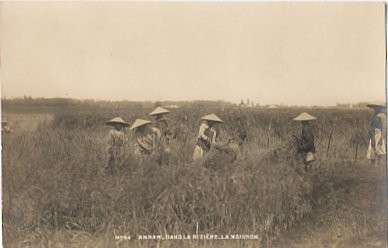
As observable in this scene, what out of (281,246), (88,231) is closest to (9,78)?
(88,231)

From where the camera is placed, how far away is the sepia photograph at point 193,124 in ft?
5.69

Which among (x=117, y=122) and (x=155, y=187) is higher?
(x=117, y=122)

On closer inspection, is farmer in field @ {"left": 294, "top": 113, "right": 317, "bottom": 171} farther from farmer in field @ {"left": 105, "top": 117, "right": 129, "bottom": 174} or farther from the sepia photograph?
farmer in field @ {"left": 105, "top": 117, "right": 129, "bottom": 174}

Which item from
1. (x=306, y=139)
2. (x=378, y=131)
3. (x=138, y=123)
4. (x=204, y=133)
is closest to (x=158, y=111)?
(x=138, y=123)

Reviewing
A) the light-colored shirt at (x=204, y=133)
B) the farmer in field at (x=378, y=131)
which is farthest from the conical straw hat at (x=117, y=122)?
the farmer in field at (x=378, y=131)

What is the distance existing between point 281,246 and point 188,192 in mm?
433

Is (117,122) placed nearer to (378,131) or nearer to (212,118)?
(212,118)

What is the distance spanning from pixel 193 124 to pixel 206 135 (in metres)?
0.07

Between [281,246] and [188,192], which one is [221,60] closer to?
[188,192]

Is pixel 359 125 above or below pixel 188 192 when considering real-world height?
above

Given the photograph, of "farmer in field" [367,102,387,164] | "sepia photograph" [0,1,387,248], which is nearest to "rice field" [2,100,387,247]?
"sepia photograph" [0,1,387,248]

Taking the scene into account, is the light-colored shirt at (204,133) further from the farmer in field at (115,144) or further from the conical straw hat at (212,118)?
the farmer in field at (115,144)

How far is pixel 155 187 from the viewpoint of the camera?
5.68 ft

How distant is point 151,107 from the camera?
1737mm
